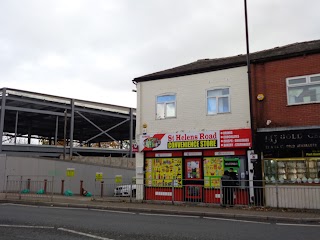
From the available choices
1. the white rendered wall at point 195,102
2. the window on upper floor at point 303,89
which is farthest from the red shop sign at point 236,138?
the window on upper floor at point 303,89

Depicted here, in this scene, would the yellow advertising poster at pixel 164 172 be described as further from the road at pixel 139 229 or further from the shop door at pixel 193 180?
the road at pixel 139 229

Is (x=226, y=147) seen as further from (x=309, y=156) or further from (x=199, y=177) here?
(x=309, y=156)

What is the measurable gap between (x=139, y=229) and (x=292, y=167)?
815 cm

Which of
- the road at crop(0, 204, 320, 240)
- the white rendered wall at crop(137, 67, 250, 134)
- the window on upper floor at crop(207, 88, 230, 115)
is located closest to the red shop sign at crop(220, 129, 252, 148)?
the white rendered wall at crop(137, 67, 250, 134)

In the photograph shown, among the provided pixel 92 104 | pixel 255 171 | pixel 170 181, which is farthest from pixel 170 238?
pixel 92 104

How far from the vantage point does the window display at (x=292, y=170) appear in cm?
1389

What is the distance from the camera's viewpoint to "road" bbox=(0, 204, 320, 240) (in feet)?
25.7

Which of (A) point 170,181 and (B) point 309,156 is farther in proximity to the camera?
(A) point 170,181

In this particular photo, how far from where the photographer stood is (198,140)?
53.5 ft

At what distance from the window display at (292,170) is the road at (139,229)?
4.26 m

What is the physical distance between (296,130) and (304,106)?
1086 millimetres

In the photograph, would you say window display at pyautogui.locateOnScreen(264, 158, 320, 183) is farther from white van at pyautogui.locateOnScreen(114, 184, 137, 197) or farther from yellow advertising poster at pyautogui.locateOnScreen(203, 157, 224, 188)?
white van at pyautogui.locateOnScreen(114, 184, 137, 197)

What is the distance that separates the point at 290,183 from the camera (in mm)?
14086

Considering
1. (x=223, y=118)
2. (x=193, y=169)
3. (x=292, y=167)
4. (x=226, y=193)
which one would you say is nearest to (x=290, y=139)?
(x=292, y=167)
